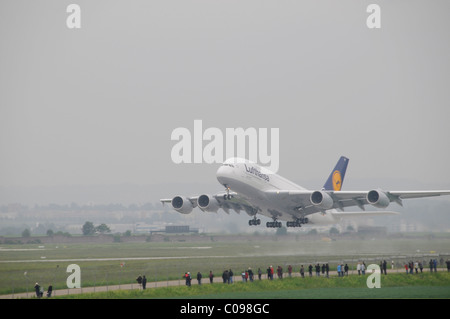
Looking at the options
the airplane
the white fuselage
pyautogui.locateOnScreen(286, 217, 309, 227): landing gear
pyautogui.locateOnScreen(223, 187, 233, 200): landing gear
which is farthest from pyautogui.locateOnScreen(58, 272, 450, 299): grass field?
pyautogui.locateOnScreen(286, 217, 309, 227): landing gear

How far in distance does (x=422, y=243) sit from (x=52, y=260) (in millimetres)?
46710

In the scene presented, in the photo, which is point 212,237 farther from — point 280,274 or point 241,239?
point 280,274

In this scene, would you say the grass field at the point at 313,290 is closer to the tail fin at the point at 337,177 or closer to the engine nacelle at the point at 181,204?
the engine nacelle at the point at 181,204

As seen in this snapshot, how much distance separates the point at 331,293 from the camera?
45.0 m

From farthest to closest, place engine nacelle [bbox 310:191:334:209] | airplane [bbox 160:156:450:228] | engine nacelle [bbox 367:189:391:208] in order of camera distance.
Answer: engine nacelle [bbox 310:191:334:209] → airplane [bbox 160:156:450:228] → engine nacelle [bbox 367:189:391:208]

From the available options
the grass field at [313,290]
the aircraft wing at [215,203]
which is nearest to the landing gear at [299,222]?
the aircraft wing at [215,203]

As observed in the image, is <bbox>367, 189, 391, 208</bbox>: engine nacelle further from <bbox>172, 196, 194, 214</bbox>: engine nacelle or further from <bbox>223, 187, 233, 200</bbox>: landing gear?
<bbox>172, 196, 194, 214</bbox>: engine nacelle

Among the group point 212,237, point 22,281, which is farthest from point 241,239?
point 22,281

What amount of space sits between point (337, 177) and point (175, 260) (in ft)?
72.4

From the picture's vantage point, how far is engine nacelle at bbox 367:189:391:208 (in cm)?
5819

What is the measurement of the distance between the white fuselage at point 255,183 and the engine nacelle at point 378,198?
838 centimetres

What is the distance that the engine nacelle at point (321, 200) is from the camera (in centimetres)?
6047

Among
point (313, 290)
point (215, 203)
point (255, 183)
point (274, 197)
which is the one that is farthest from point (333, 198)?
point (313, 290)

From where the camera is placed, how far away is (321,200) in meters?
60.6
